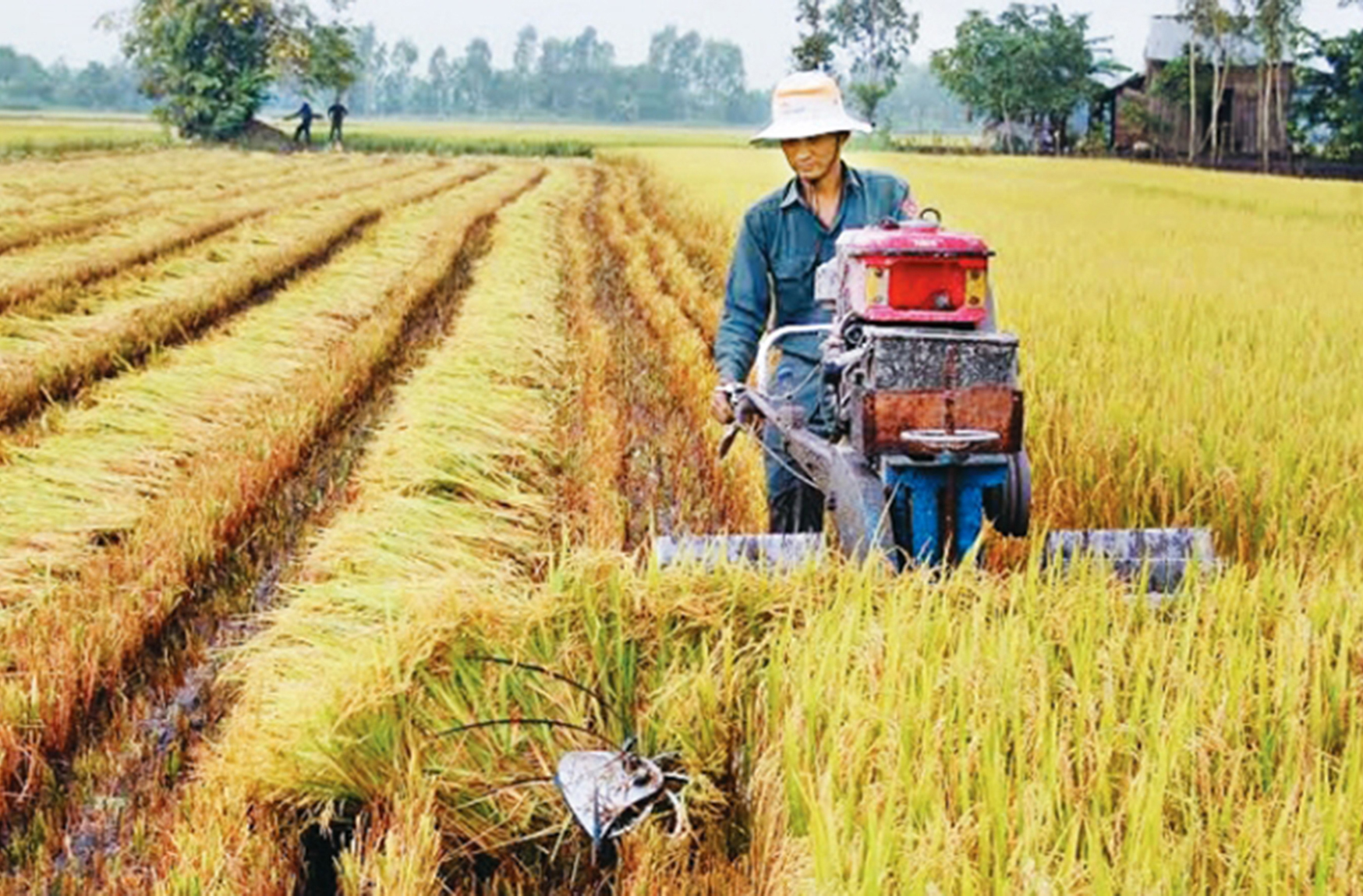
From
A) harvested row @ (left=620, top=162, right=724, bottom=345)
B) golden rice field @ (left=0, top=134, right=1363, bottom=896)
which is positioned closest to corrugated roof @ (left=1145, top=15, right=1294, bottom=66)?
harvested row @ (left=620, top=162, right=724, bottom=345)

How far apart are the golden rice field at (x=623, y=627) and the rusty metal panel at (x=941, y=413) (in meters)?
0.22

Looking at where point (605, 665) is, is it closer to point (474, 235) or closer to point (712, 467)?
point (712, 467)

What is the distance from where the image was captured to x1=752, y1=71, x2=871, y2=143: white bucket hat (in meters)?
3.19

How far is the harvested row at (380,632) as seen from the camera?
2.48 metres

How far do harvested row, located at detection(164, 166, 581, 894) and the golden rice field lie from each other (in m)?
0.01

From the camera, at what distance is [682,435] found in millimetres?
5992

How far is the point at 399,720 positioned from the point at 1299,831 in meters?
1.42

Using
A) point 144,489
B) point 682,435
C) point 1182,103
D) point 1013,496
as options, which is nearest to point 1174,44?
point 1182,103

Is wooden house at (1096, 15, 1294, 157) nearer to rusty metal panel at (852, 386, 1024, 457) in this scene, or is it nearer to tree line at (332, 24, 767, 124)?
rusty metal panel at (852, 386, 1024, 457)


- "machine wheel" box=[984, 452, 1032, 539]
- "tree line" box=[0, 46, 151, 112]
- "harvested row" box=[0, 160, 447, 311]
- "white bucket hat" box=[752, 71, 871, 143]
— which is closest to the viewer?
"machine wheel" box=[984, 452, 1032, 539]

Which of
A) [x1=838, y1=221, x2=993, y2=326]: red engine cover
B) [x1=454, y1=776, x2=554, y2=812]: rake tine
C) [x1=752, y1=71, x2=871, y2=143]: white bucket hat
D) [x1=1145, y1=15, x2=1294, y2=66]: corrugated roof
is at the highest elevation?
[x1=1145, y1=15, x2=1294, y2=66]: corrugated roof

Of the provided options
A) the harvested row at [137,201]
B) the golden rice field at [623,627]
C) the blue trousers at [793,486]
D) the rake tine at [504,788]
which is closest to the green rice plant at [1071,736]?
the golden rice field at [623,627]

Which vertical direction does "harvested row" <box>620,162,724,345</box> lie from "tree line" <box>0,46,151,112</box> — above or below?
below

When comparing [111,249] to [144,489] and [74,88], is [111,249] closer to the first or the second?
[144,489]
